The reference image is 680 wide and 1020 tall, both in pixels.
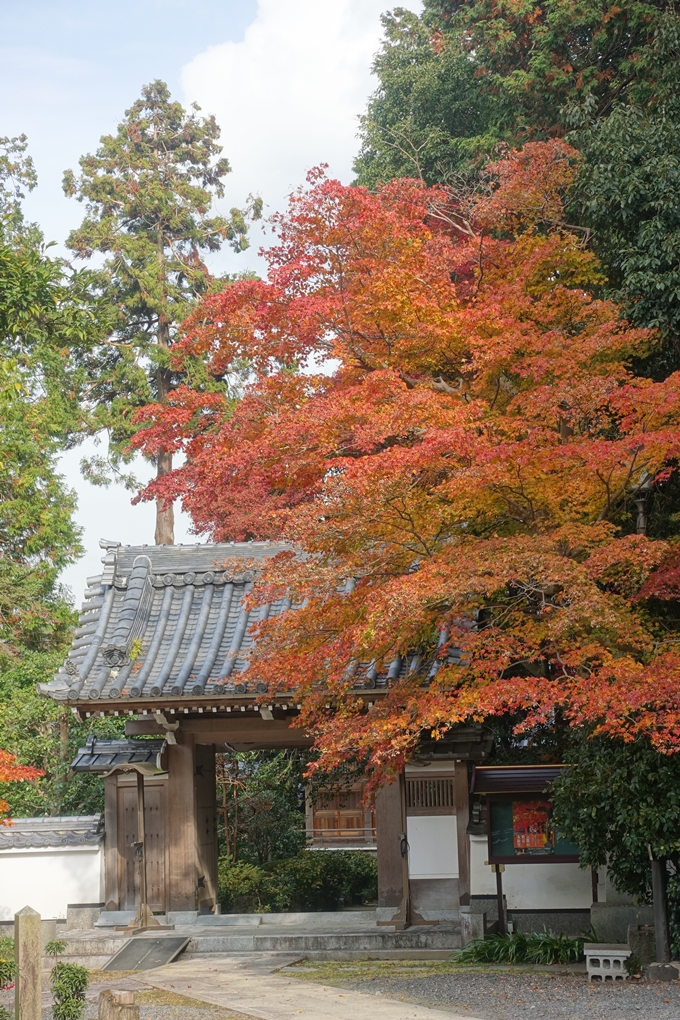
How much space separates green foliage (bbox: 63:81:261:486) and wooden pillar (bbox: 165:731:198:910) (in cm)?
1489

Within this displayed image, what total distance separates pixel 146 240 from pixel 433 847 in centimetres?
2212

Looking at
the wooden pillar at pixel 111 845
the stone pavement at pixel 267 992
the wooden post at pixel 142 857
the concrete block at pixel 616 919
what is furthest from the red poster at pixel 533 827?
the wooden pillar at pixel 111 845

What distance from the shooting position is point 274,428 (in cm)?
1356

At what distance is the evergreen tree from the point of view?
1191 inches

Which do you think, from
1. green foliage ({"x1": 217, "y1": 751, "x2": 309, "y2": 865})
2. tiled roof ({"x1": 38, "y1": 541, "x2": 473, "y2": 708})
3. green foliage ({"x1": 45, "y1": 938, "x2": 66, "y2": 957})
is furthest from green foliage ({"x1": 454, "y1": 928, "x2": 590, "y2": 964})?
green foliage ({"x1": 217, "y1": 751, "x2": 309, "y2": 865})

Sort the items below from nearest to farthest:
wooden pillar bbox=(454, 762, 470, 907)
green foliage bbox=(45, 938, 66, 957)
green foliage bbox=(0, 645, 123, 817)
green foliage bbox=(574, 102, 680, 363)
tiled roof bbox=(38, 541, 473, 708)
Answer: green foliage bbox=(45, 938, 66, 957) → tiled roof bbox=(38, 541, 473, 708) → green foliage bbox=(574, 102, 680, 363) → wooden pillar bbox=(454, 762, 470, 907) → green foliage bbox=(0, 645, 123, 817)

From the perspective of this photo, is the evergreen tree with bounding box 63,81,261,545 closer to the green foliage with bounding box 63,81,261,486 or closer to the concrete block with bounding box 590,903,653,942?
the green foliage with bounding box 63,81,261,486

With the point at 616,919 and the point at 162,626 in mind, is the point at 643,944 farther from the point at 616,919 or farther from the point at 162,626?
the point at 162,626

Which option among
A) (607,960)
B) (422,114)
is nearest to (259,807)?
(607,960)

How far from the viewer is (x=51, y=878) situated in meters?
16.2

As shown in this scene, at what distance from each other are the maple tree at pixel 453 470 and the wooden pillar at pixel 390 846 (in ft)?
6.72

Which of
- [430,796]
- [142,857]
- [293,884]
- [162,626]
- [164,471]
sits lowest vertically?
[293,884]

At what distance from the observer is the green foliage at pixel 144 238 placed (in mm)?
30234

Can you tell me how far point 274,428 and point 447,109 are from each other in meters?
14.3
